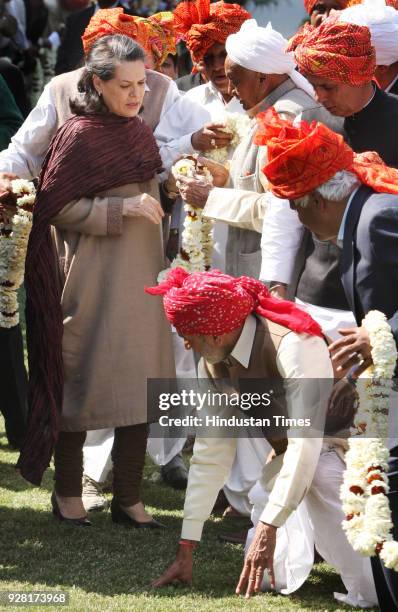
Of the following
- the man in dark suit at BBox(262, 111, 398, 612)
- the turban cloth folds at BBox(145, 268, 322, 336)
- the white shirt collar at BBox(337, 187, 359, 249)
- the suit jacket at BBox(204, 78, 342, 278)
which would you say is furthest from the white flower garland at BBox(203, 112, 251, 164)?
the white shirt collar at BBox(337, 187, 359, 249)

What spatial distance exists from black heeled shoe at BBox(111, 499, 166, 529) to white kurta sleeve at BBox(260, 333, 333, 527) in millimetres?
1439

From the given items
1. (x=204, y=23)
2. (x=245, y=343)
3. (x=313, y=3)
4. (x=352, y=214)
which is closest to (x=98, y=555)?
(x=245, y=343)

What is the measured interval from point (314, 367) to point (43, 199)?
1773mm

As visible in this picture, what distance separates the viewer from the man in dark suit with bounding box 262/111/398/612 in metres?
4.21

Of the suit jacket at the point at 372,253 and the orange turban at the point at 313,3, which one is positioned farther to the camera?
the orange turban at the point at 313,3

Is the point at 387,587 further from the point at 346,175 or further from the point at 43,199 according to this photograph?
the point at 43,199

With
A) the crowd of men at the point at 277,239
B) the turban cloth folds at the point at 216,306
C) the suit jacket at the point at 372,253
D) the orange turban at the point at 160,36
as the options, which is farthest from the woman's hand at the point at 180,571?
the orange turban at the point at 160,36

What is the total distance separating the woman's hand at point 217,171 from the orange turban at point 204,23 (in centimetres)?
103

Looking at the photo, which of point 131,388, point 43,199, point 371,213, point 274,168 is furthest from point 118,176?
point 371,213

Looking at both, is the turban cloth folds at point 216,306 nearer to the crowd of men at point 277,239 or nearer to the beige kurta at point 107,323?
the crowd of men at point 277,239

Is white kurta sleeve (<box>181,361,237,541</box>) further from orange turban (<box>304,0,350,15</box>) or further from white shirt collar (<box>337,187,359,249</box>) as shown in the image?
orange turban (<box>304,0,350,15</box>)

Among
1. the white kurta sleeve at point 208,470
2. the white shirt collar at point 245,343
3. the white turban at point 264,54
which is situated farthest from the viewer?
the white turban at point 264,54

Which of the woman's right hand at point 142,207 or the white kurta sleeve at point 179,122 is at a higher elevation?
the white kurta sleeve at point 179,122

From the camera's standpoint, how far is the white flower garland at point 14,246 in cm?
591
